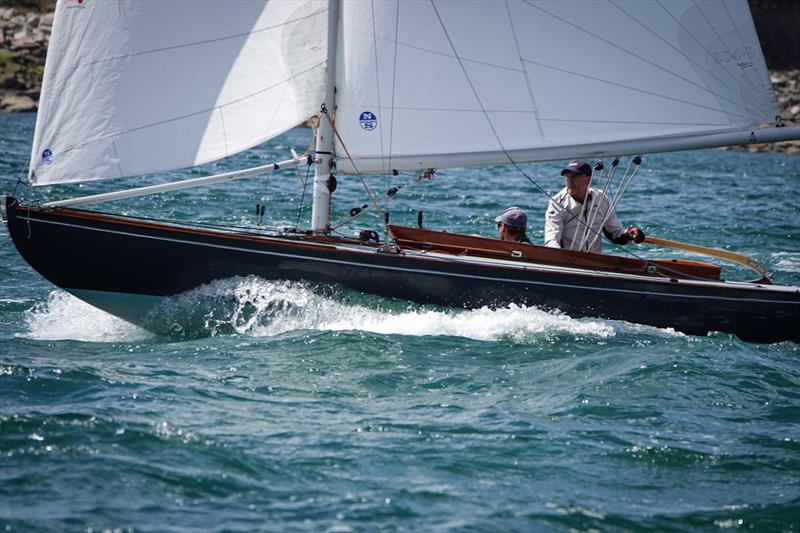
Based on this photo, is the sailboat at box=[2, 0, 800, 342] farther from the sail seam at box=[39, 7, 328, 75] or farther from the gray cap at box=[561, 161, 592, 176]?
the gray cap at box=[561, 161, 592, 176]

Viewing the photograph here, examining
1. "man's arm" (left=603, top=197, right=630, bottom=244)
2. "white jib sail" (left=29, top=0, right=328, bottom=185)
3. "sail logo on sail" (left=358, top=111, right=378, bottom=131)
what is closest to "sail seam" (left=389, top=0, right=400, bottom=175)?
"sail logo on sail" (left=358, top=111, right=378, bottom=131)

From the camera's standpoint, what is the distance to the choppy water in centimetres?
650

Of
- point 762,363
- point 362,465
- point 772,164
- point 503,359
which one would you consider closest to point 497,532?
point 362,465

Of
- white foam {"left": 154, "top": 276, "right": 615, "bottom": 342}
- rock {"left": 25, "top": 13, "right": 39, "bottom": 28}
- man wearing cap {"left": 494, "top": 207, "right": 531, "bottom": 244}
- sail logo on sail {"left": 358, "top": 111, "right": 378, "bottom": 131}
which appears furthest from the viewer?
rock {"left": 25, "top": 13, "right": 39, "bottom": 28}

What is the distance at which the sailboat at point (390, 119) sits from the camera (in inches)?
419

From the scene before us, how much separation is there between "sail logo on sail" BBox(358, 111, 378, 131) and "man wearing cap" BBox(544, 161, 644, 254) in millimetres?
1933

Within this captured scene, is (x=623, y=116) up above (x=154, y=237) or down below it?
above

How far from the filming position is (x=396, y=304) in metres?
10.8

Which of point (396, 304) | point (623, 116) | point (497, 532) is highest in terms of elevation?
point (623, 116)

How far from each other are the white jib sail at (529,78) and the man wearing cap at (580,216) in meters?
0.27

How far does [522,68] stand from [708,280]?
2.82m

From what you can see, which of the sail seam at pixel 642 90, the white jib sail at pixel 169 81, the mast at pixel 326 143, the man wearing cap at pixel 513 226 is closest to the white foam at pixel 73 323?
the white jib sail at pixel 169 81

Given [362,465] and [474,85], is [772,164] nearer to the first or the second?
[474,85]

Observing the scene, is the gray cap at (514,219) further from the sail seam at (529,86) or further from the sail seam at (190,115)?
the sail seam at (190,115)
